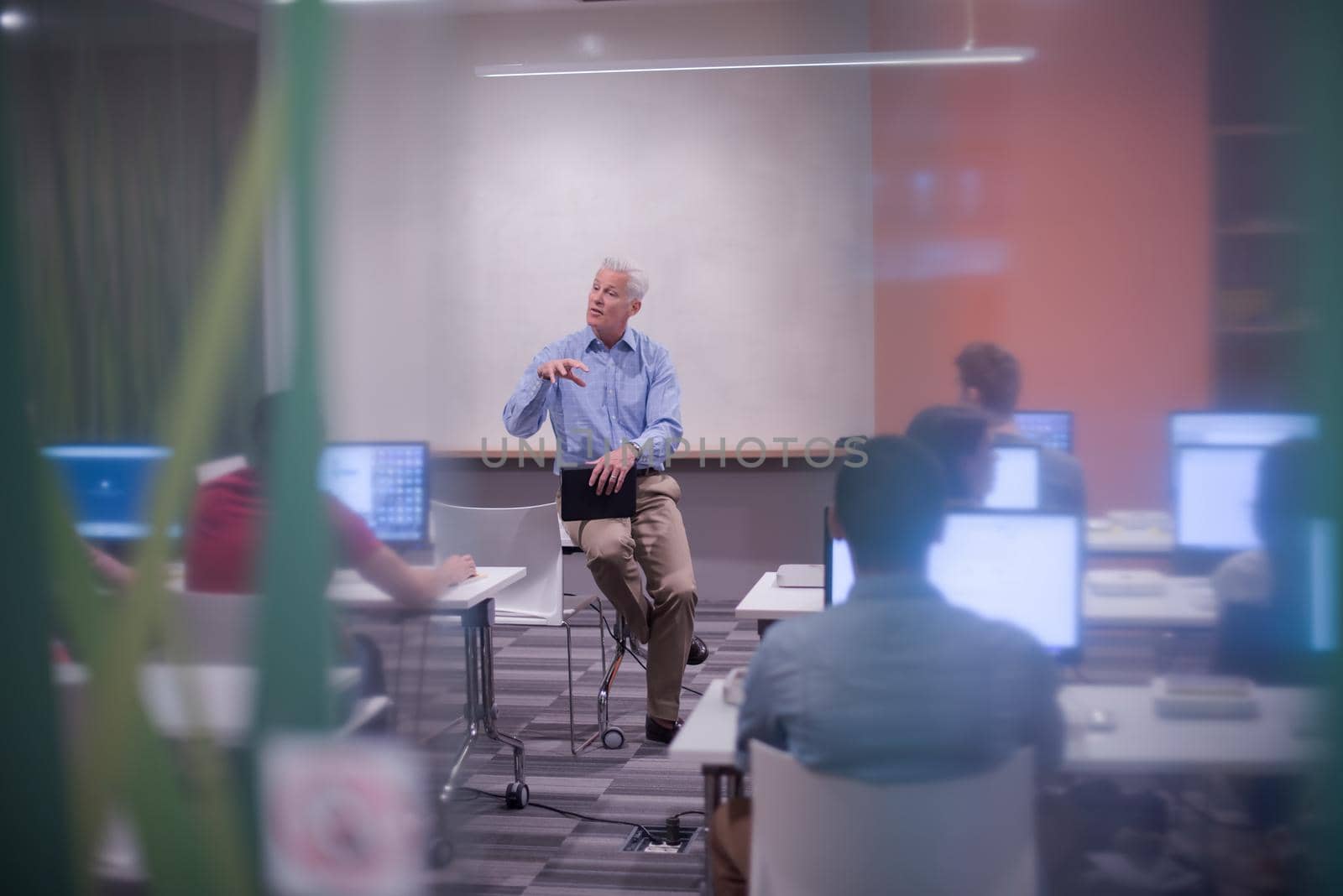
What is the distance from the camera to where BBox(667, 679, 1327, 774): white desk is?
1.52 metres

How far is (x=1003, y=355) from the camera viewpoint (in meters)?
1.72

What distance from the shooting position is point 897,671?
1589 millimetres

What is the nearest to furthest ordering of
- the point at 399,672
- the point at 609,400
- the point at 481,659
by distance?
the point at 399,672, the point at 481,659, the point at 609,400

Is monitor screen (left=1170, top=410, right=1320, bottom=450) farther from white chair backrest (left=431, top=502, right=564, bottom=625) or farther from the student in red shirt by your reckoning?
white chair backrest (left=431, top=502, right=564, bottom=625)

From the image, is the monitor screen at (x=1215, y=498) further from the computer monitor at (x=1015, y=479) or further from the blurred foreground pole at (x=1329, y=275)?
the computer monitor at (x=1015, y=479)

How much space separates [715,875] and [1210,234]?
129 cm

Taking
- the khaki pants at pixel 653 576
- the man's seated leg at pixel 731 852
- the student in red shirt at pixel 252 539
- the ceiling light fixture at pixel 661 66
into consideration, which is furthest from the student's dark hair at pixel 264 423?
the ceiling light fixture at pixel 661 66

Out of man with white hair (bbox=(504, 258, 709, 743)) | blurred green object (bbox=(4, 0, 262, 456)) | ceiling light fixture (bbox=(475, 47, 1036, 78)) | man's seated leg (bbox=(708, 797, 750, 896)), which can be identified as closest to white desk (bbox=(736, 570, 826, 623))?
man's seated leg (bbox=(708, 797, 750, 896))

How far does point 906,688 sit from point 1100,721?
0.35m

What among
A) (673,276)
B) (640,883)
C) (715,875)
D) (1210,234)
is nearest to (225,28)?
(1210,234)

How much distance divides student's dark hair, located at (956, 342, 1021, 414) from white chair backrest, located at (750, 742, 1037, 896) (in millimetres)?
525

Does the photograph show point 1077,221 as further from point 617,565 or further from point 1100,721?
point 617,565

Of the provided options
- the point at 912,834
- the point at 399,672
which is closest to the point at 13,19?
the point at 399,672

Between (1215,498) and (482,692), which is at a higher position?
(1215,498)
